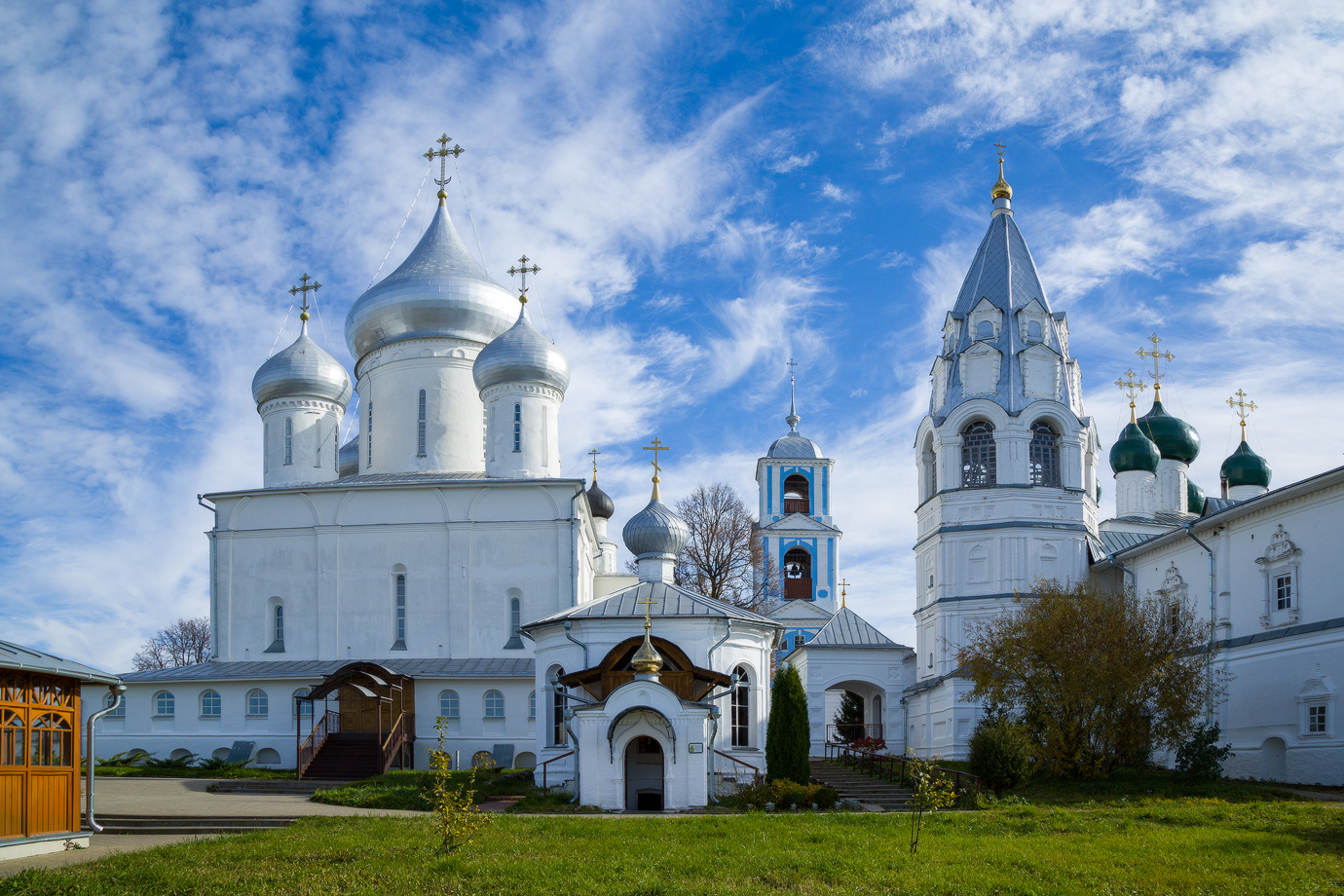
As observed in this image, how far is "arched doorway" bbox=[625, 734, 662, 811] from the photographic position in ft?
62.7

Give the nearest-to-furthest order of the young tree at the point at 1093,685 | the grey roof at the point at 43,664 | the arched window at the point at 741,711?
the grey roof at the point at 43,664 < the young tree at the point at 1093,685 < the arched window at the point at 741,711

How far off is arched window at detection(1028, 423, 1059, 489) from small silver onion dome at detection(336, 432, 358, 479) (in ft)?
60.7

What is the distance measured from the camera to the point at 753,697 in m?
21.7

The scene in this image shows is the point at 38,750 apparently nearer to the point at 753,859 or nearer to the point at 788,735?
the point at 753,859

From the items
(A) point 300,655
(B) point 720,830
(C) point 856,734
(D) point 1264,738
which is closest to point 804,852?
(B) point 720,830

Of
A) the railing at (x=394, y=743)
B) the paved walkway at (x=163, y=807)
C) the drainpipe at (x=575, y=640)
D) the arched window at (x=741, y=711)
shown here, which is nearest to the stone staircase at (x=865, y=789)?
the arched window at (x=741, y=711)

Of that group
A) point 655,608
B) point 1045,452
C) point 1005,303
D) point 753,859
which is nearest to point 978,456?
point 1045,452

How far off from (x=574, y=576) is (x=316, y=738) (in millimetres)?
6219

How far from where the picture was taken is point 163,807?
17406 mm

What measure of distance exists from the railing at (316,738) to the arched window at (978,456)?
15828mm

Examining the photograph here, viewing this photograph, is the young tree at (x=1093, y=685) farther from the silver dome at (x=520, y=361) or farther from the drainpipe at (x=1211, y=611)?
the silver dome at (x=520, y=361)

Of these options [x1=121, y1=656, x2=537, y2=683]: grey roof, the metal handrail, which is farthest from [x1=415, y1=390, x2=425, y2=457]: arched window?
the metal handrail

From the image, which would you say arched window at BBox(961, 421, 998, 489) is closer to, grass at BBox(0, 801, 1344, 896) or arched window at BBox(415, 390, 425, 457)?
arched window at BBox(415, 390, 425, 457)

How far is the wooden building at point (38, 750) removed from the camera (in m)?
12.0
